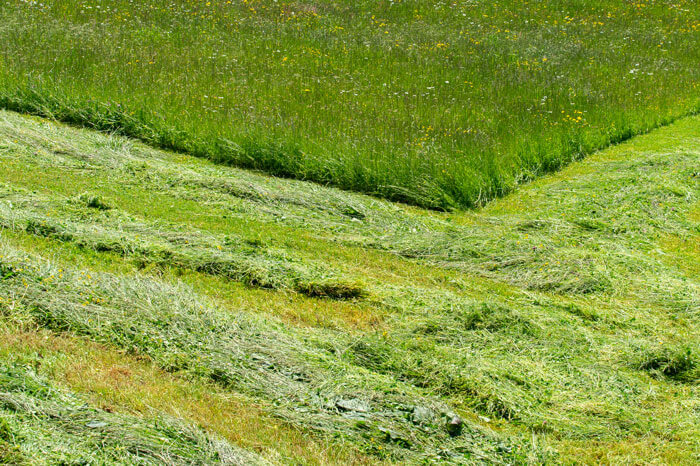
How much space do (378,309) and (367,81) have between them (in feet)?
23.3

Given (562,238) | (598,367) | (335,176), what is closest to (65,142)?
(335,176)

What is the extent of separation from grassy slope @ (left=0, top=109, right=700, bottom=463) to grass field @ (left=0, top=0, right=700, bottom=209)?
0.97 m

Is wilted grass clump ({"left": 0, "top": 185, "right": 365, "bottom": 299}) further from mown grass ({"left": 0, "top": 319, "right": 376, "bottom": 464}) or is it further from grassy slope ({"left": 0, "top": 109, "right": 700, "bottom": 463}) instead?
mown grass ({"left": 0, "top": 319, "right": 376, "bottom": 464})

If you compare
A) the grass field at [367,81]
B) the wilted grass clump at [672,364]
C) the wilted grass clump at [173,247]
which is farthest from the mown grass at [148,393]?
the grass field at [367,81]

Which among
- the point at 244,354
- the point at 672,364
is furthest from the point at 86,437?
the point at 672,364

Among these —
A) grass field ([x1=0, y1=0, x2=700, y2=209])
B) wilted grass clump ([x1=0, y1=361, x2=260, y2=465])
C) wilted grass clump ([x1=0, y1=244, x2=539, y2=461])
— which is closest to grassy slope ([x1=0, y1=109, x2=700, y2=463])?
wilted grass clump ([x1=0, y1=244, x2=539, y2=461])

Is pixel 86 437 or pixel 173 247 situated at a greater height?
pixel 86 437

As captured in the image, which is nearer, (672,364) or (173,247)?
(672,364)

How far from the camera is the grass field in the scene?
914 cm

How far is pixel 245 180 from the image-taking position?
8.23 m

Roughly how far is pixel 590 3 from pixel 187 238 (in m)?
15.4

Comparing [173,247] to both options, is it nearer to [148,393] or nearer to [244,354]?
[244,354]

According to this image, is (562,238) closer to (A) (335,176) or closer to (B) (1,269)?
(A) (335,176)

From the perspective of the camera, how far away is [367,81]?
472 inches
